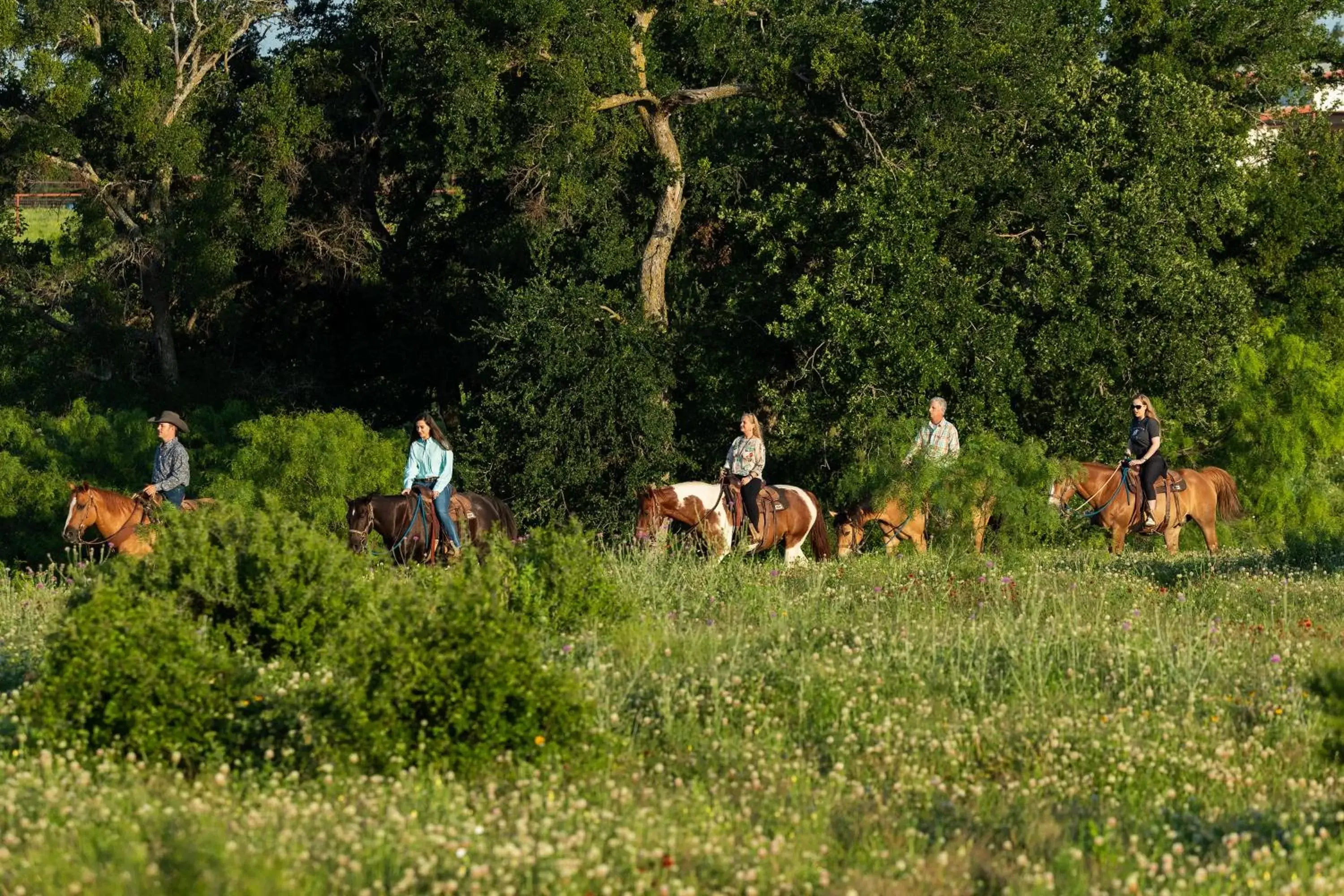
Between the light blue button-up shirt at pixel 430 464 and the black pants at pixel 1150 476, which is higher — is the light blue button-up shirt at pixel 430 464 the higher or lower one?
the lower one

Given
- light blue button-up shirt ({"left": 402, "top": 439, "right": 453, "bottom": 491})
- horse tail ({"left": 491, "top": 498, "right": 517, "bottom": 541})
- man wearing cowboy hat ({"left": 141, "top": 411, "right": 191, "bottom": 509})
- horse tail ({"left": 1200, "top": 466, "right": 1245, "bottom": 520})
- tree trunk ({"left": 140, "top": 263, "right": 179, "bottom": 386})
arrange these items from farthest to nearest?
tree trunk ({"left": 140, "top": 263, "right": 179, "bottom": 386}) < horse tail ({"left": 1200, "top": 466, "right": 1245, "bottom": 520}) < horse tail ({"left": 491, "top": 498, "right": 517, "bottom": 541}) < light blue button-up shirt ({"left": 402, "top": 439, "right": 453, "bottom": 491}) < man wearing cowboy hat ({"left": 141, "top": 411, "right": 191, "bottom": 509})

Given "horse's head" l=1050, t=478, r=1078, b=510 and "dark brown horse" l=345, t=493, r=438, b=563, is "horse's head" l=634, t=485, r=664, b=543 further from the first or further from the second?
"horse's head" l=1050, t=478, r=1078, b=510

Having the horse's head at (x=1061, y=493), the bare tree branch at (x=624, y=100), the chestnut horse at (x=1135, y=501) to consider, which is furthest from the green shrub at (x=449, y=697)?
the bare tree branch at (x=624, y=100)

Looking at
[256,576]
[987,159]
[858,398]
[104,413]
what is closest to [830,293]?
[858,398]

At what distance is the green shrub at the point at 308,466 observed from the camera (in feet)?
89.0

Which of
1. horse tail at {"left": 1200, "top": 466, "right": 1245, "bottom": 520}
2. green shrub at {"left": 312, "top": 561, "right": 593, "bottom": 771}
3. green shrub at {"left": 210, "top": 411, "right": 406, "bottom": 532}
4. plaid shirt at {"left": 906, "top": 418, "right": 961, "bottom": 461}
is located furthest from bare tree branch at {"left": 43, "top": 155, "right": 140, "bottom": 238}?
green shrub at {"left": 312, "top": 561, "right": 593, "bottom": 771}

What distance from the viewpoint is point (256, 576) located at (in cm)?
1070

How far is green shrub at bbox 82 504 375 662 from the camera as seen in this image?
34.7ft

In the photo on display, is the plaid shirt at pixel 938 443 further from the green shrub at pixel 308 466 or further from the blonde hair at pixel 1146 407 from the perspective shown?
the green shrub at pixel 308 466

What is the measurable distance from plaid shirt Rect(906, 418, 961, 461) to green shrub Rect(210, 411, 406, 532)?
35.4ft

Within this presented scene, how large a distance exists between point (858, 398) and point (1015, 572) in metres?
11.0

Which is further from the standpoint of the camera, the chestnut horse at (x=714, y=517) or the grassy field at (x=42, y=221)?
the grassy field at (x=42, y=221)

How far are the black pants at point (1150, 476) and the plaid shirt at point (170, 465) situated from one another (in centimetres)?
1169

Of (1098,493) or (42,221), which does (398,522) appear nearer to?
(1098,493)
